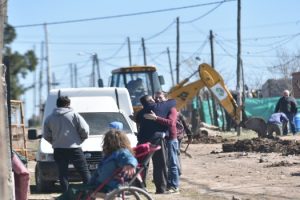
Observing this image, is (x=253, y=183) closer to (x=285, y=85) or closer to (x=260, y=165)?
(x=260, y=165)

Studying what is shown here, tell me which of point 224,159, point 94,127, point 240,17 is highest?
point 240,17

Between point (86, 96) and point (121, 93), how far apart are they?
757 mm

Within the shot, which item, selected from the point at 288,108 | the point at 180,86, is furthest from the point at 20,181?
the point at 180,86

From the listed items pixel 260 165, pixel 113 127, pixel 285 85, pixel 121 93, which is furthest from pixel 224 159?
pixel 285 85

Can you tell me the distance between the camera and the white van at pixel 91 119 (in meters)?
14.0

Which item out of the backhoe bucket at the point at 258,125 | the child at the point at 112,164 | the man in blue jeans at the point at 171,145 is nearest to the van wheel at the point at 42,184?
the man in blue jeans at the point at 171,145

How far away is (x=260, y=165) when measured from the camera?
17.6m

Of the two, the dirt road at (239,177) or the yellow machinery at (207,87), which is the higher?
the yellow machinery at (207,87)

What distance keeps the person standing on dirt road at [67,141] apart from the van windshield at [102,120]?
2.45m

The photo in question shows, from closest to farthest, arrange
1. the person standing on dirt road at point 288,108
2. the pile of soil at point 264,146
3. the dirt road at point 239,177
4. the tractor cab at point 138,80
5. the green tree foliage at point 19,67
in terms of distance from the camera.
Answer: the dirt road at point 239,177 < the pile of soil at point 264,146 < the tractor cab at point 138,80 < the person standing on dirt road at point 288,108 < the green tree foliage at point 19,67

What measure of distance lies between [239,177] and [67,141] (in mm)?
4482

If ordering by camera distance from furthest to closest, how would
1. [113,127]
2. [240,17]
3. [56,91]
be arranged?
[240,17], [56,91], [113,127]

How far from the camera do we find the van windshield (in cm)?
1507

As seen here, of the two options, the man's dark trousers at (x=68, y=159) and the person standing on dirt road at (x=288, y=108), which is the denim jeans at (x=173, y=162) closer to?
the man's dark trousers at (x=68, y=159)
